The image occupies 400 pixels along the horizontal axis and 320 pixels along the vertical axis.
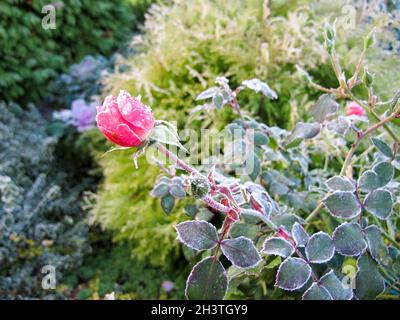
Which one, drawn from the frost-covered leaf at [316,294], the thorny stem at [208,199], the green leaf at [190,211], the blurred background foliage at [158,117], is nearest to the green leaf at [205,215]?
the green leaf at [190,211]

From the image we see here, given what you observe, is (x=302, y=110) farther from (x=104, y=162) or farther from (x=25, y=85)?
(x=25, y=85)

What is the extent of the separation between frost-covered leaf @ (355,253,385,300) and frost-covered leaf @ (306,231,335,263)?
0.07m

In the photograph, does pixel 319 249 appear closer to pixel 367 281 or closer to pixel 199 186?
pixel 367 281

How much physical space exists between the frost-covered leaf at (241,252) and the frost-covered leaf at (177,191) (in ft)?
1.00

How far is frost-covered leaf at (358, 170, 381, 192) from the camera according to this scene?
2.64 feet

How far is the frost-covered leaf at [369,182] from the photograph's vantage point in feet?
2.64

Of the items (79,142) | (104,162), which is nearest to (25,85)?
(79,142)

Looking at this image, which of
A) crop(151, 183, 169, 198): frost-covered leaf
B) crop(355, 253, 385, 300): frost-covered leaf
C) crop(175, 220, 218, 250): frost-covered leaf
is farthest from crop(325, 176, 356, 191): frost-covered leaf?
crop(151, 183, 169, 198): frost-covered leaf

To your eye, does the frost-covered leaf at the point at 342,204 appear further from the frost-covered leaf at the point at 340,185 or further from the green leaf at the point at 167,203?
the green leaf at the point at 167,203

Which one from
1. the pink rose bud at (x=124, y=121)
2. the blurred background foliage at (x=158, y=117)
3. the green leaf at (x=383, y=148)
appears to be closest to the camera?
the pink rose bud at (x=124, y=121)

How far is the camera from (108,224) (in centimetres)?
188

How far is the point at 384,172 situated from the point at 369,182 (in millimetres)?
41

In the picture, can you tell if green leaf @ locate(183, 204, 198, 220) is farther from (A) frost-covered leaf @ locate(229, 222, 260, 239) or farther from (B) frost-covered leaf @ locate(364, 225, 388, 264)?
(B) frost-covered leaf @ locate(364, 225, 388, 264)

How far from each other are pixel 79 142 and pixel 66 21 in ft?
2.95
